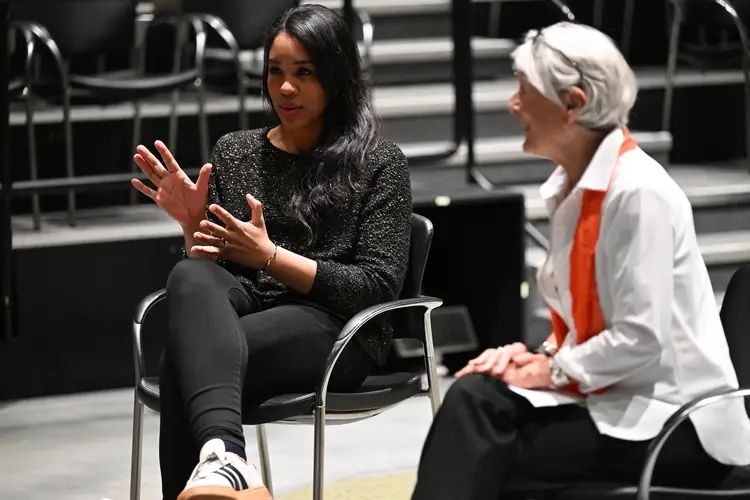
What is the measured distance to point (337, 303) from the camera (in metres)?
2.59

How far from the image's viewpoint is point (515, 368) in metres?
1.97

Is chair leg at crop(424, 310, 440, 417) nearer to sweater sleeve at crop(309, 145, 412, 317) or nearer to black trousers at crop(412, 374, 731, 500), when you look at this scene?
sweater sleeve at crop(309, 145, 412, 317)

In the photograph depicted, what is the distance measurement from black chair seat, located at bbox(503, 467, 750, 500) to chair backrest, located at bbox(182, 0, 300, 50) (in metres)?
3.12

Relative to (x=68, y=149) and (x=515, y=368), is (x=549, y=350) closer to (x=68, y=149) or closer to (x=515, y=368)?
(x=515, y=368)

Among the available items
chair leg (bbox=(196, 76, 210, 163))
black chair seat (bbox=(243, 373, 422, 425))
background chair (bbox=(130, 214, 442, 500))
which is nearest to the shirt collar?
background chair (bbox=(130, 214, 442, 500))

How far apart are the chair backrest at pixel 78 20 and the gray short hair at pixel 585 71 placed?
2936mm

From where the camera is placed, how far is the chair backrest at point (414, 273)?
2.77 m

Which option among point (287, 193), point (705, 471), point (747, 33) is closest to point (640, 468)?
point (705, 471)

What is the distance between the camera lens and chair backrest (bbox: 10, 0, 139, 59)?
447 cm

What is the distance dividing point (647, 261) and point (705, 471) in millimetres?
338

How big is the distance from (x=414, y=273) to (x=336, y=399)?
398mm

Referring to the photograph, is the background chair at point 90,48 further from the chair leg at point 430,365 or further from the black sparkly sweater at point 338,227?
the chair leg at point 430,365

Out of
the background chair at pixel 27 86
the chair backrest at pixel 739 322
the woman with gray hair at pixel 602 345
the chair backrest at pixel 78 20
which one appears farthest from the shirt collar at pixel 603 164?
the chair backrest at pixel 78 20

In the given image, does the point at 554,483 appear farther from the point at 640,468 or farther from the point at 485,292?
the point at 485,292
